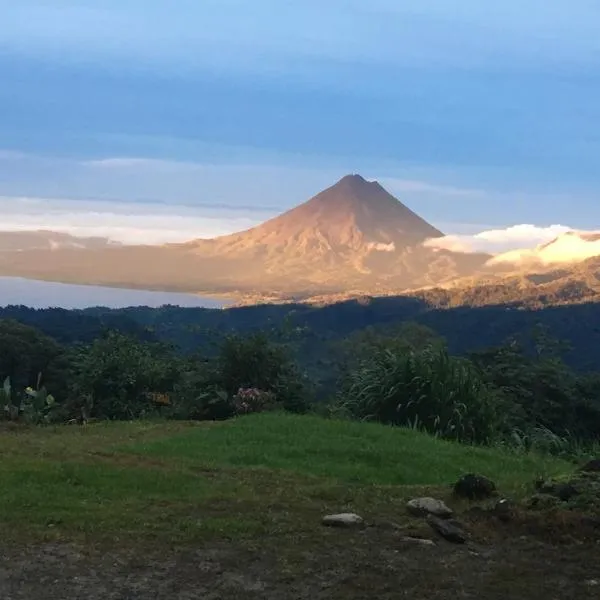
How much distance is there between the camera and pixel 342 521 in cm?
521

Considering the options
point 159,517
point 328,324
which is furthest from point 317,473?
point 328,324

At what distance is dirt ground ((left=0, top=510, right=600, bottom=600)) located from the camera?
4.10 metres

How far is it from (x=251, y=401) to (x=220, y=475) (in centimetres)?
454

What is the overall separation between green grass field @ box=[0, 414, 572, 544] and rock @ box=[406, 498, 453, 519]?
0.12 metres

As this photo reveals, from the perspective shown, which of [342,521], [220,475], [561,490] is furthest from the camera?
[220,475]

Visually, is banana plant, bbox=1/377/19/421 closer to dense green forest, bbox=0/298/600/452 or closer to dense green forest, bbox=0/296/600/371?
dense green forest, bbox=0/298/600/452

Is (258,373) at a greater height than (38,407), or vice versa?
(258,373)

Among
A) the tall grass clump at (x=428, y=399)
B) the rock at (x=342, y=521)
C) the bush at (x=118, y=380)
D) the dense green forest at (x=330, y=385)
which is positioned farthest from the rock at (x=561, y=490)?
the bush at (x=118, y=380)

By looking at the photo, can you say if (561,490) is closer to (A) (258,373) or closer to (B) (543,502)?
(B) (543,502)

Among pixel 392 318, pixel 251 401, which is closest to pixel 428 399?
pixel 251 401

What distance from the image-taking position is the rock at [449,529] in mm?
4992

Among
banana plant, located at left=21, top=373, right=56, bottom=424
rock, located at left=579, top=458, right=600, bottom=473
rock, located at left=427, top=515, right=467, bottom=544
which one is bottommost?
banana plant, located at left=21, top=373, right=56, bottom=424

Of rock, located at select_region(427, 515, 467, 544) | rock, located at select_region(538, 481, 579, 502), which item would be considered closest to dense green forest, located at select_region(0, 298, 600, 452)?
rock, located at select_region(538, 481, 579, 502)

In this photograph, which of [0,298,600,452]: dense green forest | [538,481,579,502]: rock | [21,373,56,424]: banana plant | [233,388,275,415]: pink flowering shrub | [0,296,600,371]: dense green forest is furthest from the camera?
[0,296,600,371]: dense green forest
